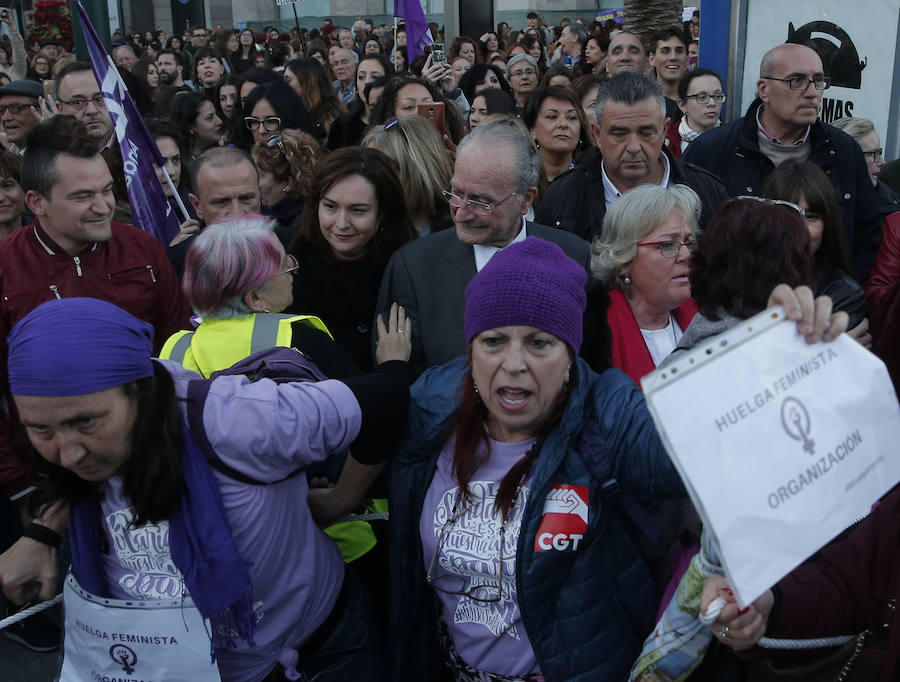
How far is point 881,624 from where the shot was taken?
182 cm

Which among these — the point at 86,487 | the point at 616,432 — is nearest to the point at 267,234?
the point at 86,487

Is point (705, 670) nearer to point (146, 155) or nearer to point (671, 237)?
point (671, 237)

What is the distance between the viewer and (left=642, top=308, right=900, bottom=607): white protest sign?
1.43 meters

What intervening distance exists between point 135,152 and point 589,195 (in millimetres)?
2497

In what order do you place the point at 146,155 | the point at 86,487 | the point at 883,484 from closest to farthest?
the point at 883,484 → the point at 86,487 → the point at 146,155

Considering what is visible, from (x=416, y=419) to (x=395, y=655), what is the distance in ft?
2.29

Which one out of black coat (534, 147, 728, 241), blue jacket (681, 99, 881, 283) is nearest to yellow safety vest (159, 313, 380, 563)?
black coat (534, 147, 728, 241)

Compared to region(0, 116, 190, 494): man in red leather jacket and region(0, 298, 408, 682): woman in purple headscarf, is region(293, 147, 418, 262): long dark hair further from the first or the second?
region(0, 298, 408, 682): woman in purple headscarf

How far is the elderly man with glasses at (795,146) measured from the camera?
4.45m

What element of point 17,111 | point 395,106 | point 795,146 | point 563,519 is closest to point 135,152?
point 395,106

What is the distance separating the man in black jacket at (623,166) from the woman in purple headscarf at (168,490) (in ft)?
7.16

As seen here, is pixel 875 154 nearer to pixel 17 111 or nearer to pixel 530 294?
pixel 530 294

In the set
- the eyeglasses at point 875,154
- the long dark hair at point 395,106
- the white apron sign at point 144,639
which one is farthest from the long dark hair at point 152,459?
the eyeglasses at point 875,154

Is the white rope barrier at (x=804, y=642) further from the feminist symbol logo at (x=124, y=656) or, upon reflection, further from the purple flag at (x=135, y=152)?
the purple flag at (x=135, y=152)
